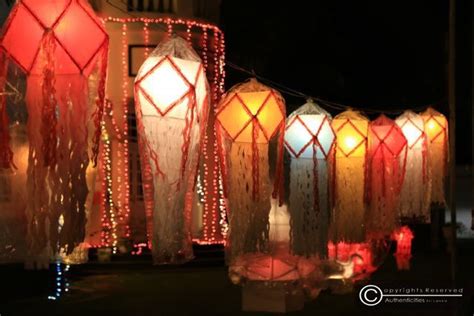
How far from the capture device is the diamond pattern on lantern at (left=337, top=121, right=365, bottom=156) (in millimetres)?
9102

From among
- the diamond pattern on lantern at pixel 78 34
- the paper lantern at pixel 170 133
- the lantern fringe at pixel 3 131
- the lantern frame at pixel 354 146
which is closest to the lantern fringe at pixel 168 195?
the paper lantern at pixel 170 133

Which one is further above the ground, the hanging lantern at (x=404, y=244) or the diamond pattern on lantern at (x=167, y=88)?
the diamond pattern on lantern at (x=167, y=88)

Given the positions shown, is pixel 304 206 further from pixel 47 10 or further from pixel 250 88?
pixel 47 10

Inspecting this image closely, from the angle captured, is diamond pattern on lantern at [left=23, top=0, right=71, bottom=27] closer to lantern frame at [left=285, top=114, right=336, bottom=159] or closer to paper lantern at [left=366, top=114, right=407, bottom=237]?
lantern frame at [left=285, top=114, right=336, bottom=159]

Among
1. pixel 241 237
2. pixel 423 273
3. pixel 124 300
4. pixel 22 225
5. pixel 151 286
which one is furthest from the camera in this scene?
pixel 423 273

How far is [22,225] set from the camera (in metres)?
5.56

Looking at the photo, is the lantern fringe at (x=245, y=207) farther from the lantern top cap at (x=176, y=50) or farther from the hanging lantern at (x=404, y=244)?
the hanging lantern at (x=404, y=244)

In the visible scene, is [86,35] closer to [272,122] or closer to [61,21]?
[61,21]

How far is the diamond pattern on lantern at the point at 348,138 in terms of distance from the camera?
29.9 feet

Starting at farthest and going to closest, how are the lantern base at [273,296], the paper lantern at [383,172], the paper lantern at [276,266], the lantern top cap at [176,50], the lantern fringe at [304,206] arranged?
1. the lantern base at [273,296]
2. the paper lantern at [383,172]
3. the paper lantern at [276,266]
4. the lantern fringe at [304,206]
5. the lantern top cap at [176,50]

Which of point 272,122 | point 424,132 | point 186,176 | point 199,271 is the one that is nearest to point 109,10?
point 199,271

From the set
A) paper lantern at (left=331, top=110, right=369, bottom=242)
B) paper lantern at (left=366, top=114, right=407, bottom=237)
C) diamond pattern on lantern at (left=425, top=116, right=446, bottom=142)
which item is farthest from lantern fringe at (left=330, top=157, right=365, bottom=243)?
diamond pattern on lantern at (left=425, top=116, right=446, bottom=142)

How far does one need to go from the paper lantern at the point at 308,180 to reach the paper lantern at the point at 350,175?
2.22 ft

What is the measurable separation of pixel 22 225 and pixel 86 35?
1.60 meters
